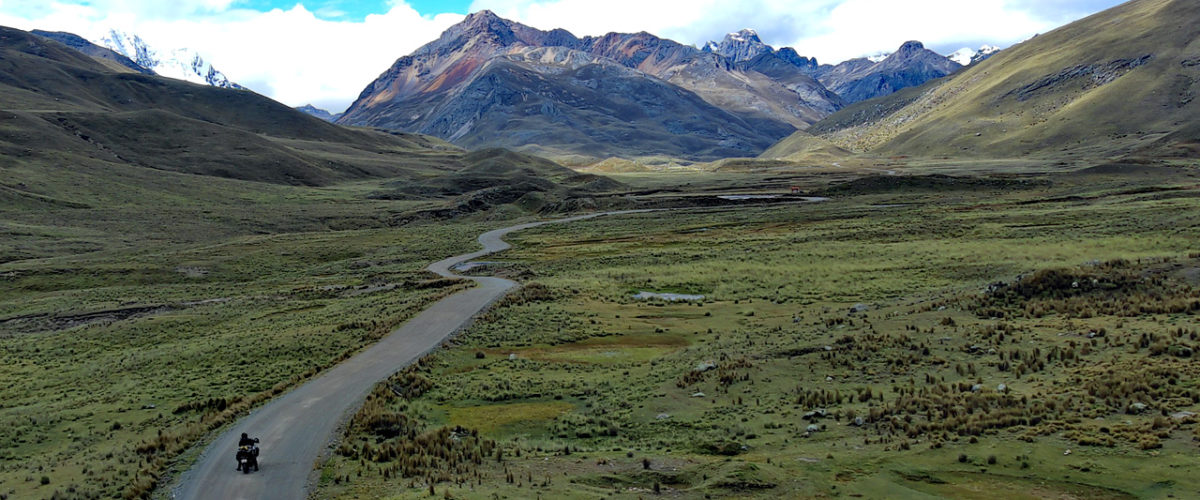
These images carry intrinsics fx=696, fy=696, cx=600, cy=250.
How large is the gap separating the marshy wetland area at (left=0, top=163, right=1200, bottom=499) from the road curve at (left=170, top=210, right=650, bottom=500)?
0.92 metres

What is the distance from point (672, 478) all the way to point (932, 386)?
40.2ft

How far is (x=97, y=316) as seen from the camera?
5897cm

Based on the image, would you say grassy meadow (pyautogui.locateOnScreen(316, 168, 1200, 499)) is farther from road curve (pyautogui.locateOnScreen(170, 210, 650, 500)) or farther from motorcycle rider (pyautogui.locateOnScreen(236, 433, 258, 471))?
motorcycle rider (pyautogui.locateOnScreen(236, 433, 258, 471))

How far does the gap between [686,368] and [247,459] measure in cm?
1848

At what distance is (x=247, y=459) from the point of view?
21109mm

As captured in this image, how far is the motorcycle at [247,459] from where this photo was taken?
21000 mm

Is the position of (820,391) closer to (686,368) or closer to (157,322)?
(686,368)

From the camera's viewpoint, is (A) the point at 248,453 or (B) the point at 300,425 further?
(B) the point at 300,425

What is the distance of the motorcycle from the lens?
21000mm

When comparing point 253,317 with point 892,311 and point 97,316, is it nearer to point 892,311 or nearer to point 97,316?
point 97,316

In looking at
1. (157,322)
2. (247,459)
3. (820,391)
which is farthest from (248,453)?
(157,322)

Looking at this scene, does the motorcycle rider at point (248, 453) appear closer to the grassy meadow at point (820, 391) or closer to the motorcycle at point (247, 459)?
the motorcycle at point (247, 459)

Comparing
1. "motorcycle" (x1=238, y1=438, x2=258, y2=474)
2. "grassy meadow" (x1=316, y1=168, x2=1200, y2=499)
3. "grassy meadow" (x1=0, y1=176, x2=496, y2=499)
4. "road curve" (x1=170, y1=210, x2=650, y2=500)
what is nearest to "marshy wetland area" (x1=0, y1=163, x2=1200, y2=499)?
"grassy meadow" (x1=316, y1=168, x2=1200, y2=499)

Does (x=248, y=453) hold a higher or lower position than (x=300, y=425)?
higher
